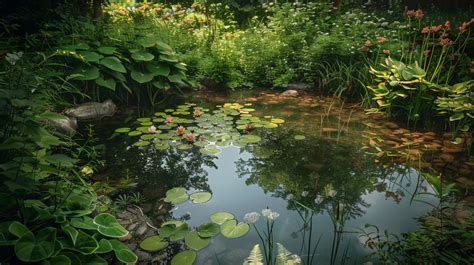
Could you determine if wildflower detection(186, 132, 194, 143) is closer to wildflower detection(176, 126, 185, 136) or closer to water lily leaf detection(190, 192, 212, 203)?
wildflower detection(176, 126, 185, 136)

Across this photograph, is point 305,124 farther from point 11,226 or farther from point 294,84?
point 11,226

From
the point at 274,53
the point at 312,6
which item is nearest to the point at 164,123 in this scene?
the point at 274,53

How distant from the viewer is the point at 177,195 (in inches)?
118

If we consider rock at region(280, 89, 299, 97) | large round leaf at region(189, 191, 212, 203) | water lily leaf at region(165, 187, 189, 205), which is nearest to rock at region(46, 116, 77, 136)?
water lily leaf at region(165, 187, 189, 205)

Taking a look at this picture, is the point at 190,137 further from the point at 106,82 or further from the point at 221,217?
the point at 106,82

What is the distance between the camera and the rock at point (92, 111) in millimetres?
4770

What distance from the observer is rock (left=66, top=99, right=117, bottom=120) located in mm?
4770

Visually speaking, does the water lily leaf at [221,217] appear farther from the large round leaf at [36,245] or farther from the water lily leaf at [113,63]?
the water lily leaf at [113,63]

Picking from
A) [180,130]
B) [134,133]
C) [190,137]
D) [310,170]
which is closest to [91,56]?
[134,133]

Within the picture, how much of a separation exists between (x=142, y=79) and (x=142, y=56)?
1.17 ft

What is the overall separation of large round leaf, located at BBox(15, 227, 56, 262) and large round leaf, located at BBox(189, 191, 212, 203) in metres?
1.32

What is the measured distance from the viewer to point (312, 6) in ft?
26.8

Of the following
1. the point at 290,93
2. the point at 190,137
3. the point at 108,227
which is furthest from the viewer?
the point at 290,93

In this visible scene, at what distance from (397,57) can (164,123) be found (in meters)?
3.80
